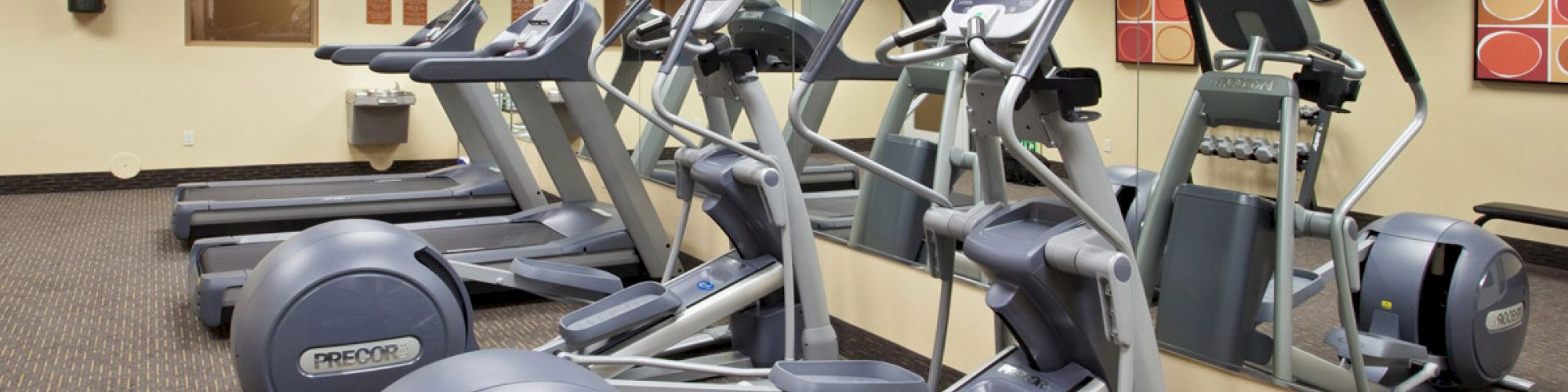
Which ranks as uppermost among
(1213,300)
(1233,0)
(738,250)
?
(1233,0)

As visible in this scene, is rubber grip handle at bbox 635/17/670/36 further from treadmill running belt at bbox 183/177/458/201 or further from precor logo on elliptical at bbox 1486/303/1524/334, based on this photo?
treadmill running belt at bbox 183/177/458/201

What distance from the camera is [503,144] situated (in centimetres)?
585

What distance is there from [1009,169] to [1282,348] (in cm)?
138

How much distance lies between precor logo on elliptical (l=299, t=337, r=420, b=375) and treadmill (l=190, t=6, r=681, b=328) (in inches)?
29.8

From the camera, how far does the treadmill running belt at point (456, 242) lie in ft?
15.2

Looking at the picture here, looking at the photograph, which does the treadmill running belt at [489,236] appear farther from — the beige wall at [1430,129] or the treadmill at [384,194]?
the beige wall at [1430,129]

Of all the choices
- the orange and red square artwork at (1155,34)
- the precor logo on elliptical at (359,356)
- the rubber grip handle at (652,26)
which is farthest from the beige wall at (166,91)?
the orange and red square artwork at (1155,34)

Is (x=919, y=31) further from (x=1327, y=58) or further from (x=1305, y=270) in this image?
(x=1305, y=270)

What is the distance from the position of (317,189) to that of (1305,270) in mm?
5163

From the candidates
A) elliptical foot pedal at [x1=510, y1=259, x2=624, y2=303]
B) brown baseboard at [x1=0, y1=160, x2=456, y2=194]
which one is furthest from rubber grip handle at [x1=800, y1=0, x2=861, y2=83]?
brown baseboard at [x1=0, y1=160, x2=456, y2=194]

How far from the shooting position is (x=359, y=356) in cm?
284

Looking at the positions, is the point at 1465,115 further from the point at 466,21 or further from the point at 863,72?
the point at 466,21

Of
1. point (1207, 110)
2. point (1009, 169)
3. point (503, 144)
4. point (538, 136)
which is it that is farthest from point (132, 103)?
point (1207, 110)

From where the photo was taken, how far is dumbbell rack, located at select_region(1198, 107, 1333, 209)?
2.68 meters
